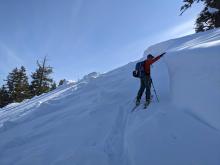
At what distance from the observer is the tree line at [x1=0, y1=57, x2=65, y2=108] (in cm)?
4750

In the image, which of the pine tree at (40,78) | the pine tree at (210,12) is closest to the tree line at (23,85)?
the pine tree at (40,78)

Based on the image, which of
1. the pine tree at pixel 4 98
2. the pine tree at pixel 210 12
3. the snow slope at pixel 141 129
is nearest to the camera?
the snow slope at pixel 141 129

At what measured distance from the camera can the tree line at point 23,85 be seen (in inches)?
1870

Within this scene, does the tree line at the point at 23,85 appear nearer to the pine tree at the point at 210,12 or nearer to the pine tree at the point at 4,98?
the pine tree at the point at 4,98

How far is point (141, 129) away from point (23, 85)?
148 ft

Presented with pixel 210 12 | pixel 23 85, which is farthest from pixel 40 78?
pixel 210 12

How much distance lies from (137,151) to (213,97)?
296 cm

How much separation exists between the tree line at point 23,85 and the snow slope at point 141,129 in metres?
37.6

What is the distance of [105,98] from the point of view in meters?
13.7

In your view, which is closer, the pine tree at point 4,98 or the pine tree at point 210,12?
the pine tree at point 210,12

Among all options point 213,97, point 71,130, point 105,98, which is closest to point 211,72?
point 213,97

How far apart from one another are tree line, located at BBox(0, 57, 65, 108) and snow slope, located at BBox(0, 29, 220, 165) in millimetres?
37551

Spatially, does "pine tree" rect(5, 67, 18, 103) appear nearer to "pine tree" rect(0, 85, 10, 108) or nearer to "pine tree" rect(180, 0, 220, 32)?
"pine tree" rect(0, 85, 10, 108)

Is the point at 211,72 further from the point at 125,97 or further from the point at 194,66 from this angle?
the point at 125,97
